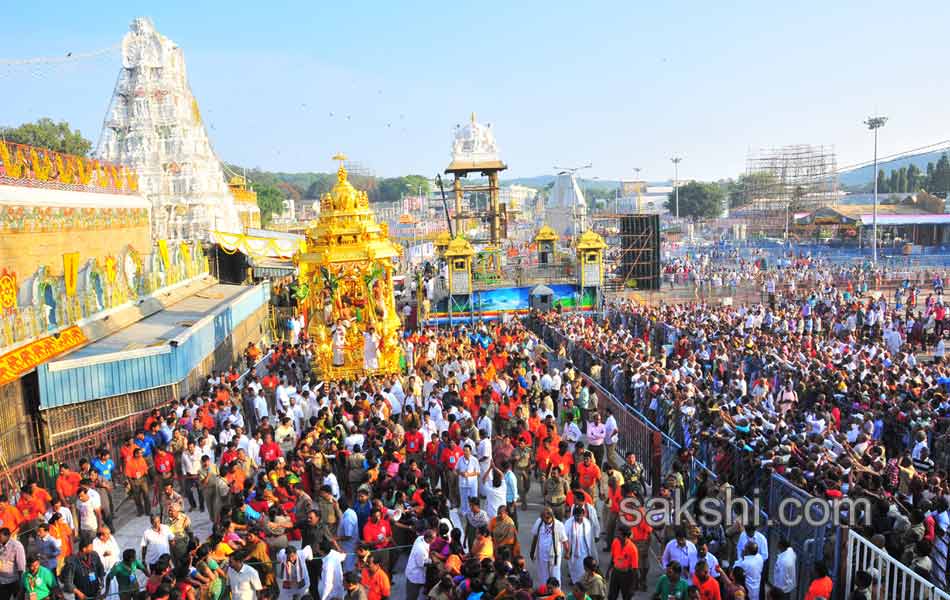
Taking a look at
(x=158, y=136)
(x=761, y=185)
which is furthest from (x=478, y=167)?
(x=761, y=185)

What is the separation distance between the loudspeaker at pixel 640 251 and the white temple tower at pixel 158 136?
20.6m

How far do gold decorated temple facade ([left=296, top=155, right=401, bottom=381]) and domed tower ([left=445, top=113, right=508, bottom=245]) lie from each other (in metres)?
21.8

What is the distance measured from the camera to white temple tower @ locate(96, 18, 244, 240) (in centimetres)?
3669

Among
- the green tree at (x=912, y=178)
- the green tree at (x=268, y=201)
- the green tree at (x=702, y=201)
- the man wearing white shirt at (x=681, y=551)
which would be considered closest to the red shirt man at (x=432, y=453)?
the man wearing white shirt at (x=681, y=551)

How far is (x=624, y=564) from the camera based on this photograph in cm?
720

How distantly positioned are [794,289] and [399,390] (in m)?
21.7

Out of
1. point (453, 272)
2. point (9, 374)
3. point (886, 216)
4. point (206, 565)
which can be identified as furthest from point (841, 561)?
point (886, 216)

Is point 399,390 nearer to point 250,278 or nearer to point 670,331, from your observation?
point 670,331

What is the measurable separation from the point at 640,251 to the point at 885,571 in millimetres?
27370

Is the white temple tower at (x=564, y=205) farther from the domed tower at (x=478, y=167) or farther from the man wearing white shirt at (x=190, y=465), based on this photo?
the man wearing white shirt at (x=190, y=465)

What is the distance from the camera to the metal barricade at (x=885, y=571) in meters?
5.83

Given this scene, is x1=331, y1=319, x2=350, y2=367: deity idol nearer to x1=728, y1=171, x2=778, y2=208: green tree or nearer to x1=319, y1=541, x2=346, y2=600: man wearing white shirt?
x1=319, y1=541, x2=346, y2=600: man wearing white shirt

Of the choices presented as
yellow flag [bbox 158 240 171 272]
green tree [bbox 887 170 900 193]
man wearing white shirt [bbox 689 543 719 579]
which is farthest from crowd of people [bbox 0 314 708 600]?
green tree [bbox 887 170 900 193]

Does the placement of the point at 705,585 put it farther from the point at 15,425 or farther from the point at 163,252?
the point at 163,252
